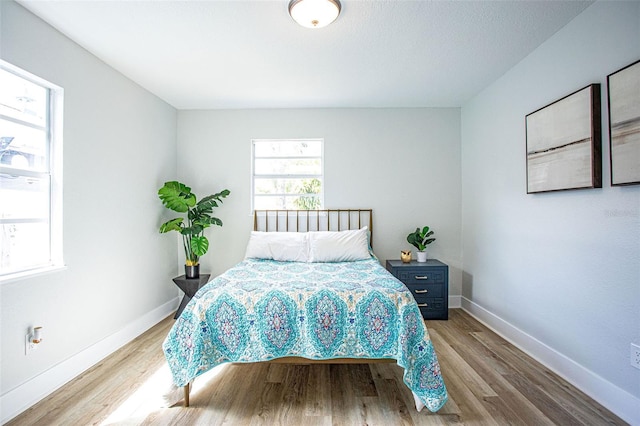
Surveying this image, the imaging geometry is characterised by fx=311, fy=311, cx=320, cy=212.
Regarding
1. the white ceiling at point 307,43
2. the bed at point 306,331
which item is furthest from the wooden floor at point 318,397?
the white ceiling at point 307,43

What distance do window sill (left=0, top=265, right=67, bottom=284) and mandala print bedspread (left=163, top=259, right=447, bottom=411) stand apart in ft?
3.28

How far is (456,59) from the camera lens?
2.74 m

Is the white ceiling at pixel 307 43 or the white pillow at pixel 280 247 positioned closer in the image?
the white ceiling at pixel 307 43

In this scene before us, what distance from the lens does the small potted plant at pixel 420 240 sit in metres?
3.74

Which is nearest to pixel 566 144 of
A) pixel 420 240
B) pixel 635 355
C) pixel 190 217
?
pixel 635 355

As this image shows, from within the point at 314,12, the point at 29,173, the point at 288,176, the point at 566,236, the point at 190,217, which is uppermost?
the point at 314,12

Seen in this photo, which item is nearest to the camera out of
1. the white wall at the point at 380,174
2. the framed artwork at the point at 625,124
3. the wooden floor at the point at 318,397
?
the framed artwork at the point at 625,124

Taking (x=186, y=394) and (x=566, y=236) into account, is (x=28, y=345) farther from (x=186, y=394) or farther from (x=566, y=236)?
(x=566, y=236)

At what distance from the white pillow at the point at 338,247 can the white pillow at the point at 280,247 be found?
10 cm

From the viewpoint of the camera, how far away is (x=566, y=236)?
2.30m

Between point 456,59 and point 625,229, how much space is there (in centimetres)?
181

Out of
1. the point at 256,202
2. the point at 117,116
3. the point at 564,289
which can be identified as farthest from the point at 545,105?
the point at 117,116

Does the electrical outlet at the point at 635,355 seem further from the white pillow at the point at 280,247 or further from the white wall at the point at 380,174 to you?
the white pillow at the point at 280,247

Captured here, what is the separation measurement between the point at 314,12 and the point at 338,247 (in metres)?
2.22
